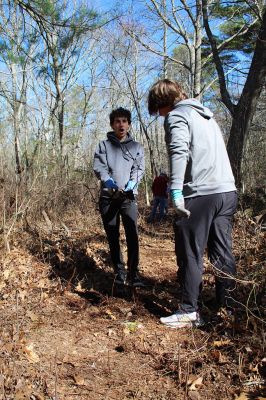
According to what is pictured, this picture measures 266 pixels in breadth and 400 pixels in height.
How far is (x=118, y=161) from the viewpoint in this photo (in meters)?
3.76

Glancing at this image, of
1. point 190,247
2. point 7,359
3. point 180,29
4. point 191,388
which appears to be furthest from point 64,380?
point 180,29

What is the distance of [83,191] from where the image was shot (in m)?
7.96

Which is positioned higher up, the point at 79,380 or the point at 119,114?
the point at 119,114

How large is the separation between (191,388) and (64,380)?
0.74m

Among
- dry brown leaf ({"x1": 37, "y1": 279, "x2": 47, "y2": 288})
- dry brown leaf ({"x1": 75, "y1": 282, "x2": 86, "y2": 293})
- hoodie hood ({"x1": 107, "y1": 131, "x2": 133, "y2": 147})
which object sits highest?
hoodie hood ({"x1": 107, "y1": 131, "x2": 133, "y2": 147})

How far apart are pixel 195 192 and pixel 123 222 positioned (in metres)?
1.19

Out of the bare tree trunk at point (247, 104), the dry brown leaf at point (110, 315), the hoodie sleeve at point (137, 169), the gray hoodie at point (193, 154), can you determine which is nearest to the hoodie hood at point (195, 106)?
the gray hoodie at point (193, 154)

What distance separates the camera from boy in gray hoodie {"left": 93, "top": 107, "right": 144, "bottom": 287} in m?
3.69

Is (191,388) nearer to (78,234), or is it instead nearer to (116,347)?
(116,347)

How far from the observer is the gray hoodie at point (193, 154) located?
8.77ft

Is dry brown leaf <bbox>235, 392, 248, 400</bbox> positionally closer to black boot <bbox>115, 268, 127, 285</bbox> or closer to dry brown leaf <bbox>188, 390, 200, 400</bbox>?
dry brown leaf <bbox>188, 390, 200, 400</bbox>

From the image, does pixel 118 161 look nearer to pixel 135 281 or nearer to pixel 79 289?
pixel 135 281

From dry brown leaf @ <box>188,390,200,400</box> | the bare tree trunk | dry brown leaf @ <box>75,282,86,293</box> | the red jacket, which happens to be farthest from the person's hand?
the red jacket

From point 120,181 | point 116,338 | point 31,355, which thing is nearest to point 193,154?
point 120,181
